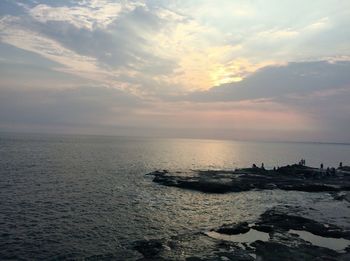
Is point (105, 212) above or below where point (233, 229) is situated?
below

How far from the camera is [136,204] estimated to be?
5088 cm

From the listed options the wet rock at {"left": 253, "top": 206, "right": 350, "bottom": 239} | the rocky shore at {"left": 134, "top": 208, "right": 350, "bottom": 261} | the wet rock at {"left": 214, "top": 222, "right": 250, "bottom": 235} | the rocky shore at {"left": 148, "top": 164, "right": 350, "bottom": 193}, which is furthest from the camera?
the rocky shore at {"left": 148, "top": 164, "right": 350, "bottom": 193}

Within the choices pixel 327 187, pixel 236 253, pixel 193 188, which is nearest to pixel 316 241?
pixel 236 253

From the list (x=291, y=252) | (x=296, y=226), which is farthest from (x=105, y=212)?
(x=291, y=252)

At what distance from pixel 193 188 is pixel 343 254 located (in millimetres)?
38799

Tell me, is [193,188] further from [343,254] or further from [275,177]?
[343,254]

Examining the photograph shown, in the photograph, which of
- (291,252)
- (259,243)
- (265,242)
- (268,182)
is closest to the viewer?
(291,252)

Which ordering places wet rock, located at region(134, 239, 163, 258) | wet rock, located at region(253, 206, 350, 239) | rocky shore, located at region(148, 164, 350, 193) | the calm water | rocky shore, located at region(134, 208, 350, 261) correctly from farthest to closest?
rocky shore, located at region(148, 164, 350, 193) < wet rock, located at region(253, 206, 350, 239) < the calm water < wet rock, located at region(134, 239, 163, 258) < rocky shore, located at region(134, 208, 350, 261)

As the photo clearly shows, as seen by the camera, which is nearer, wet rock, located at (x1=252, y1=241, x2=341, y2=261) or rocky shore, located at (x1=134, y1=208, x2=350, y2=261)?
wet rock, located at (x1=252, y1=241, x2=341, y2=261)

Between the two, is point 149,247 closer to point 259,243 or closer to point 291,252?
point 259,243

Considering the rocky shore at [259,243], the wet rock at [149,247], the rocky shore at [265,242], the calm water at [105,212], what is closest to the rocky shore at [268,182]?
the calm water at [105,212]

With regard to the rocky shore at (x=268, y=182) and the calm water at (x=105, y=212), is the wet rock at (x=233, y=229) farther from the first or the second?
the rocky shore at (x=268, y=182)

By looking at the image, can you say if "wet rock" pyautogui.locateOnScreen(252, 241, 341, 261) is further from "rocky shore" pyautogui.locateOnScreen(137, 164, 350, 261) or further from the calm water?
the calm water

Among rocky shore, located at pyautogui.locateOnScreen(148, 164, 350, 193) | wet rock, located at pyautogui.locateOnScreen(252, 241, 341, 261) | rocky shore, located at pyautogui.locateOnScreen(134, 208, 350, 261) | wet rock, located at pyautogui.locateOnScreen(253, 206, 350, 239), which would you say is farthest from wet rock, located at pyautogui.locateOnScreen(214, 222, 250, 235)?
rocky shore, located at pyautogui.locateOnScreen(148, 164, 350, 193)
